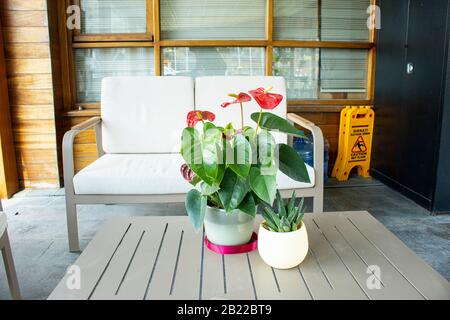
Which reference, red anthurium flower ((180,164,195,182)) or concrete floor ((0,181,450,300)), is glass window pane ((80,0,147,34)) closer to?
concrete floor ((0,181,450,300))

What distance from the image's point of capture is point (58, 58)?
3053mm

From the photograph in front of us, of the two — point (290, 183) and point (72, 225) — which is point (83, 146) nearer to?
point (72, 225)

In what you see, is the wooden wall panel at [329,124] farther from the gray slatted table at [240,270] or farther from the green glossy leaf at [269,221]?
the green glossy leaf at [269,221]

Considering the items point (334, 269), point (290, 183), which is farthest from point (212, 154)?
point (290, 183)

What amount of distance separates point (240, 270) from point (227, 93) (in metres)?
1.62

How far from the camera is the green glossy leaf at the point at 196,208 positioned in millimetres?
989

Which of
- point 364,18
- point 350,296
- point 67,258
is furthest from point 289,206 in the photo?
point 364,18

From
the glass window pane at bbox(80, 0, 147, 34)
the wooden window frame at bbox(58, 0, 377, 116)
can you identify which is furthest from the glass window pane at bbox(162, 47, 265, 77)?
the glass window pane at bbox(80, 0, 147, 34)

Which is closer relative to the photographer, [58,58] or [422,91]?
[422,91]

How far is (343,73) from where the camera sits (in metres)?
3.39

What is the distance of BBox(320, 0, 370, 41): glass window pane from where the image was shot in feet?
10.7

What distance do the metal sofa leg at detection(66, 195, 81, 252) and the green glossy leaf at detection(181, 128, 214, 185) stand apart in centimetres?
116
